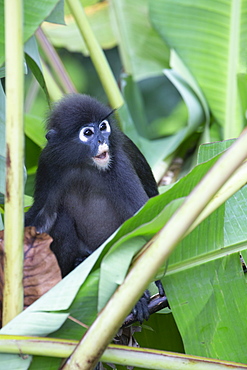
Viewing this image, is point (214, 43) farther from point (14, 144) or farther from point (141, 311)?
point (14, 144)

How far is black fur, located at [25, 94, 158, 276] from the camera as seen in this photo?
8.87 ft

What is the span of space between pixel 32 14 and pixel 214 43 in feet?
7.59

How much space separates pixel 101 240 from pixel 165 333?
63 cm

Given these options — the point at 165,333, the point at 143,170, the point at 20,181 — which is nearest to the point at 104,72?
the point at 143,170

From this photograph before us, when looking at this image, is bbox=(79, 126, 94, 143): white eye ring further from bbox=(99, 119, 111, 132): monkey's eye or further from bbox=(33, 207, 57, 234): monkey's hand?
bbox=(33, 207, 57, 234): monkey's hand

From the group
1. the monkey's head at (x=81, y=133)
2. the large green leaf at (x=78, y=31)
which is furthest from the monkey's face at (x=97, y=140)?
the large green leaf at (x=78, y=31)

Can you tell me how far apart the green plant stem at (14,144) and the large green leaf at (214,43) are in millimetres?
2579

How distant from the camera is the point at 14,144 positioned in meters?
1.57

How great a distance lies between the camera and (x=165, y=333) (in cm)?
241

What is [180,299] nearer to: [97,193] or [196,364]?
[196,364]

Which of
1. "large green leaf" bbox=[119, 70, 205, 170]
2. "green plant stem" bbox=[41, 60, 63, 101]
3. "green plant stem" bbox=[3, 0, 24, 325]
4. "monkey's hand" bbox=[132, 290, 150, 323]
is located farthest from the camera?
"large green leaf" bbox=[119, 70, 205, 170]

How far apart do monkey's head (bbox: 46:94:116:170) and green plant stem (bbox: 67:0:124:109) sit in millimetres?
820

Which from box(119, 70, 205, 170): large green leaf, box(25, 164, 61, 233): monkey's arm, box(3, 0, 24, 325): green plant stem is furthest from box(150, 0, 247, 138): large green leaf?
box(3, 0, 24, 325): green plant stem

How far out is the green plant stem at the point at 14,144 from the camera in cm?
157
